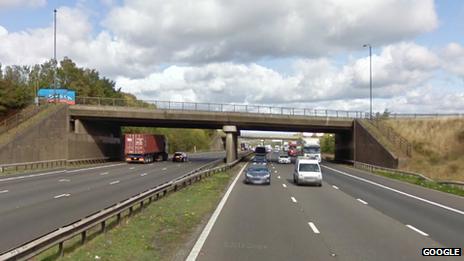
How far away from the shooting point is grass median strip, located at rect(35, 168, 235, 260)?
1053 cm

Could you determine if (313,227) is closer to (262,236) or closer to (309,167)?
(262,236)

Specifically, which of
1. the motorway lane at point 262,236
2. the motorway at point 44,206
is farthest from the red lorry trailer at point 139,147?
the motorway lane at point 262,236

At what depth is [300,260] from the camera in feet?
33.6

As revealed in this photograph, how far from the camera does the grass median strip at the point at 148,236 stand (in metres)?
10.5

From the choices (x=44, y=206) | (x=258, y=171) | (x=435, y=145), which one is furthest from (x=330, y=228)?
(x=435, y=145)

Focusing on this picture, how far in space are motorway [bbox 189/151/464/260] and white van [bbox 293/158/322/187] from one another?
8153 millimetres

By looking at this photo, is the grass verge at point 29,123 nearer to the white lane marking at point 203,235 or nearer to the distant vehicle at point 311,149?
the distant vehicle at point 311,149

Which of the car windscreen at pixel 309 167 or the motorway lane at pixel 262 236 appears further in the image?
the car windscreen at pixel 309 167

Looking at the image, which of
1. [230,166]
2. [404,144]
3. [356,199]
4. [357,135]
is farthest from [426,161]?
[356,199]

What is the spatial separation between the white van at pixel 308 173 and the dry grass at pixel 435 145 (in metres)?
19.9

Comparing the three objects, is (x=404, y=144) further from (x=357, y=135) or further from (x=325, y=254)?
(x=325, y=254)

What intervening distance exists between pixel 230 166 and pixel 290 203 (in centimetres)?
3176

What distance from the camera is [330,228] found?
14977mm

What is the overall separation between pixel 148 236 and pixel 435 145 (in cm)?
5627
